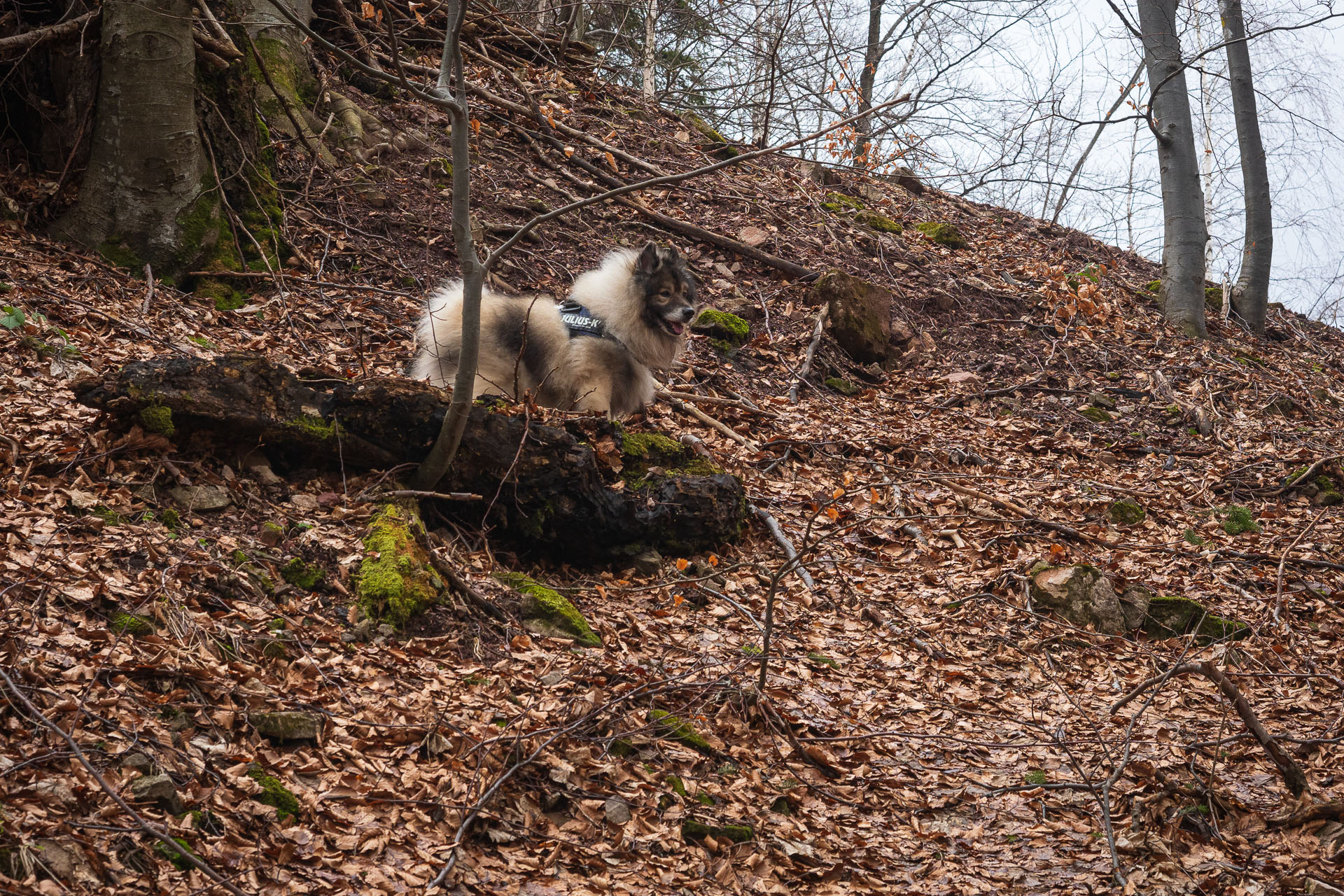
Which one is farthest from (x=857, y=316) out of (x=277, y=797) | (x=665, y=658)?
(x=277, y=797)

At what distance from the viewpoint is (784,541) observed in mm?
6977

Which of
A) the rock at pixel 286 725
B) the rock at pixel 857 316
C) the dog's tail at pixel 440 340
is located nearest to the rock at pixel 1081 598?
the dog's tail at pixel 440 340

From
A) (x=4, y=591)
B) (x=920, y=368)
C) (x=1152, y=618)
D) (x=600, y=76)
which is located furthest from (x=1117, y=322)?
(x=4, y=591)

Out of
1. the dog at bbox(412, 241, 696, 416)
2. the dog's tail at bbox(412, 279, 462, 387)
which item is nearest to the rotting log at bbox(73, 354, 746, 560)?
the dog at bbox(412, 241, 696, 416)

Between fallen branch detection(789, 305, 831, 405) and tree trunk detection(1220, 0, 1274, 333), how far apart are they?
8.68 metres

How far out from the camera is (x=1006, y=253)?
1558 centimetres

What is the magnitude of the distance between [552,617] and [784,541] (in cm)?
234

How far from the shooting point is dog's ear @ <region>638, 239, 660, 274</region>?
7.42 metres

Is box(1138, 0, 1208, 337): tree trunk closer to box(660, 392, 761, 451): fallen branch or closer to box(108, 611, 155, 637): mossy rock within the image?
box(660, 392, 761, 451): fallen branch

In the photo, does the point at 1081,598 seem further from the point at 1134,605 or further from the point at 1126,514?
the point at 1126,514

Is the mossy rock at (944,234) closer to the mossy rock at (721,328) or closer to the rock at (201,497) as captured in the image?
the mossy rock at (721,328)

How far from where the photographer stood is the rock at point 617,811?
3.96 m

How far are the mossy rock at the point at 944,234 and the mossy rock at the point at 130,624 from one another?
45.5 feet

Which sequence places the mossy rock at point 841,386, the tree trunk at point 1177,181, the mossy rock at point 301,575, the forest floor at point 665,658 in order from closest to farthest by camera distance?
1. the forest floor at point 665,658
2. the mossy rock at point 301,575
3. the mossy rock at point 841,386
4. the tree trunk at point 1177,181
